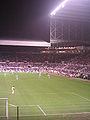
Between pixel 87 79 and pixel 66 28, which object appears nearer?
pixel 66 28

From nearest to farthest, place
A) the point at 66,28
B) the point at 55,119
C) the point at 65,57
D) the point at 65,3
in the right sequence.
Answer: the point at 55,119
the point at 65,3
the point at 66,28
the point at 65,57

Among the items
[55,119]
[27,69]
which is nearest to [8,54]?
[27,69]

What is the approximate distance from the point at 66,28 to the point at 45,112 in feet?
55.5

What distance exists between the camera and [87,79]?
45281 millimetres

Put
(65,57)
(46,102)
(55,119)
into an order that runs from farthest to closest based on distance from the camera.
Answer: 1. (65,57)
2. (46,102)
3. (55,119)

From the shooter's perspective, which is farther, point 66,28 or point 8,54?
point 8,54

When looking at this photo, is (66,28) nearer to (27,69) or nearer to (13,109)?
(13,109)

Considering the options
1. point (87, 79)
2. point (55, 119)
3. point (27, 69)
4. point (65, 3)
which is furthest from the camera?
point (27, 69)

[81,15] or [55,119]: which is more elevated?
[81,15]

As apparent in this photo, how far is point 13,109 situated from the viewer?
18797 millimetres

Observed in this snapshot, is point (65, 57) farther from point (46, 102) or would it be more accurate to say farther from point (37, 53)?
point (46, 102)

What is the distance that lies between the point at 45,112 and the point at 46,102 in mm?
4282

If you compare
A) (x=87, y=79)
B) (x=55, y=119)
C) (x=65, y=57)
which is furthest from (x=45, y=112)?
(x=65, y=57)

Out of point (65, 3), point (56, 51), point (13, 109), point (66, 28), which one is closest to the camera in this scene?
point (65, 3)
